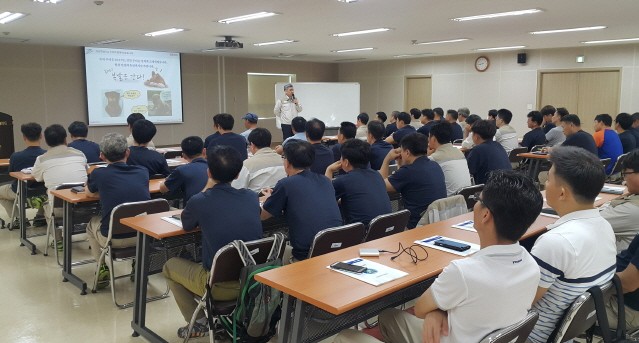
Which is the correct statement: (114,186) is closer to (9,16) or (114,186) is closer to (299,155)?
(299,155)

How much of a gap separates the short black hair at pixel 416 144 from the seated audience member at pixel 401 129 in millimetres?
3945

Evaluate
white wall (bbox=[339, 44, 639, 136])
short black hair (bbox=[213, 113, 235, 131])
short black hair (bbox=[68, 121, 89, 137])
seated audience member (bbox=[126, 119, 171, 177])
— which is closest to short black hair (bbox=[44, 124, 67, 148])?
seated audience member (bbox=[126, 119, 171, 177])

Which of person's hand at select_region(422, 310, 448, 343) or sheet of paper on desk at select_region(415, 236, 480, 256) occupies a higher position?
sheet of paper on desk at select_region(415, 236, 480, 256)

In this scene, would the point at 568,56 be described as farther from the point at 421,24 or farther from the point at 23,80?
the point at 23,80

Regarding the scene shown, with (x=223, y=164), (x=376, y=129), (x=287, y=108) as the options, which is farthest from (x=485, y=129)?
(x=287, y=108)

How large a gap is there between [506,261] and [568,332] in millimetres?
616

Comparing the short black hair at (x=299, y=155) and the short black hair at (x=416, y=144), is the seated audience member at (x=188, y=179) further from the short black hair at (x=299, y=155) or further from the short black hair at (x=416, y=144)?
the short black hair at (x=416, y=144)

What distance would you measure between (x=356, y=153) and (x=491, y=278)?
6.27 feet

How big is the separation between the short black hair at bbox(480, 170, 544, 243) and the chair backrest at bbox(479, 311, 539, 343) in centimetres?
27

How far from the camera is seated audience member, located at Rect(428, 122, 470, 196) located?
443cm

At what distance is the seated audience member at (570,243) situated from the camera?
6.07 feet

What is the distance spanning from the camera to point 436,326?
164cm

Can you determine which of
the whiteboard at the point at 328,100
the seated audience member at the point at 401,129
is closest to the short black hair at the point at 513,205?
the seated audience member at the point at 401,129

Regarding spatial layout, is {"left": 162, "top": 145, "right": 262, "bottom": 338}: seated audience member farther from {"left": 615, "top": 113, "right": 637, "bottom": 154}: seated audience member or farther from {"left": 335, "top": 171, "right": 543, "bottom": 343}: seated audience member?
{"left": 615, "top": 113, "right": 637, "bottom": 154}: seated audience member
